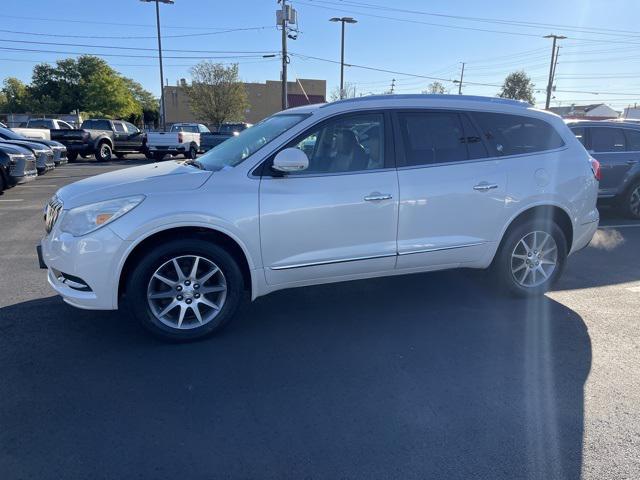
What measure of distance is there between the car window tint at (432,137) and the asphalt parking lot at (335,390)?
4.67 feet

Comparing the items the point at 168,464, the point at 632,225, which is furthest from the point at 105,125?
the point at 168,464

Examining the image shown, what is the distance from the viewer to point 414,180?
418 cm

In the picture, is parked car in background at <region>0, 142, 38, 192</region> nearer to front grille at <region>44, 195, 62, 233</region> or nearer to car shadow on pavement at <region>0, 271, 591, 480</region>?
car shadow on pavement at <region>0, 271, 591, 480</region>

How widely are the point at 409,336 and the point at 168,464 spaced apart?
2.18m

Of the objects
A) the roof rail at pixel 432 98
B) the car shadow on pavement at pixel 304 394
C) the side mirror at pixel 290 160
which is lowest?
the car shadow on pavement at pixel 304 394

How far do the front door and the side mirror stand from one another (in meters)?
0.15

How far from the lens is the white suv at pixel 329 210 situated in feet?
11.9

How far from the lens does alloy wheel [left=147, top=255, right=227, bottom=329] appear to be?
12.3 ft

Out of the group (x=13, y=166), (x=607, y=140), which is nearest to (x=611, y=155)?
(x=607, y=140)

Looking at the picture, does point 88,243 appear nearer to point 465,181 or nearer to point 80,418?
point 80,418

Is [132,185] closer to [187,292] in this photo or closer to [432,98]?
[187,292]

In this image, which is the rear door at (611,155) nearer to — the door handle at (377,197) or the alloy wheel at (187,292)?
the door handle at (377,197)

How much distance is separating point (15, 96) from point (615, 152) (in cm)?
9699

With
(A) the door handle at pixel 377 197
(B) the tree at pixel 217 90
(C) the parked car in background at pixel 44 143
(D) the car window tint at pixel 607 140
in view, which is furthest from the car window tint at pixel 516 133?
(B) the tree at pixel 217 90
